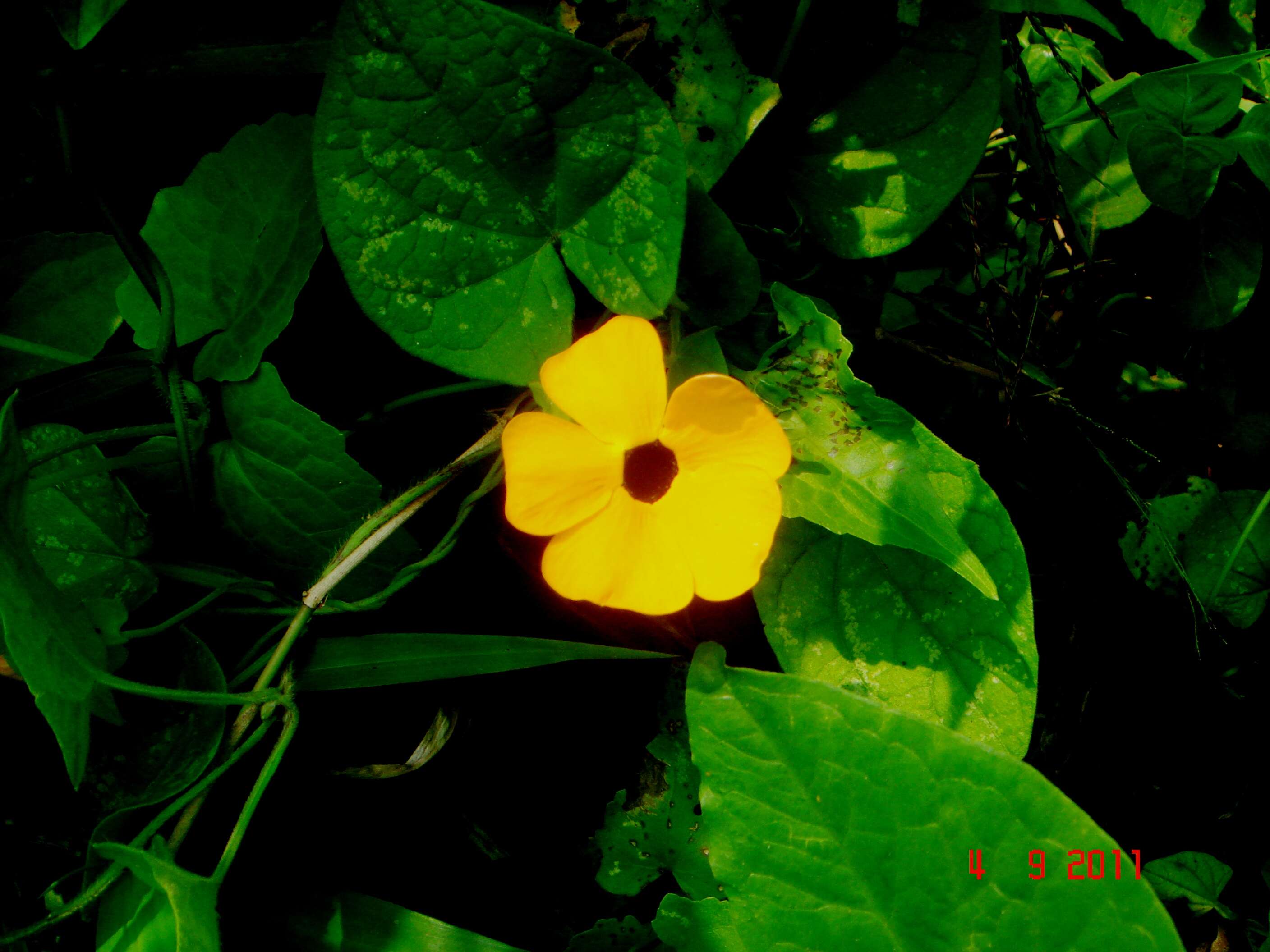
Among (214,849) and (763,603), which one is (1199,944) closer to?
(763,603)

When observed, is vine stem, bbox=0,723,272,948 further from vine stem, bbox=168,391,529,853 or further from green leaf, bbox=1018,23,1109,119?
green leaf, bbox=1018,23,1109,119

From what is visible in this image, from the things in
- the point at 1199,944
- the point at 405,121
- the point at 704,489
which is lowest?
the point at 1199,944

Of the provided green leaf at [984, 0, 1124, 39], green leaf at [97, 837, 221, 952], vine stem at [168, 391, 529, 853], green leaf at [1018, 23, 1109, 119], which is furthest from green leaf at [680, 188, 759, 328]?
green leaf at [97, 837, 221, 952]

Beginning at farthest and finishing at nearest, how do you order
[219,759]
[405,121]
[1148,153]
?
[1148,153], [219,759], [405,121]

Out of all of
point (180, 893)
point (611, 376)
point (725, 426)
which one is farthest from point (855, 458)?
point (180, 893)

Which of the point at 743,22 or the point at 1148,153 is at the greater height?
the point at 743,22

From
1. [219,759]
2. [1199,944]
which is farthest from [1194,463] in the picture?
[219,759]

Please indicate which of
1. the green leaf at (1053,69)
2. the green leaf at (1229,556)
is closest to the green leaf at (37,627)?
the green leaf at (1053,69)
